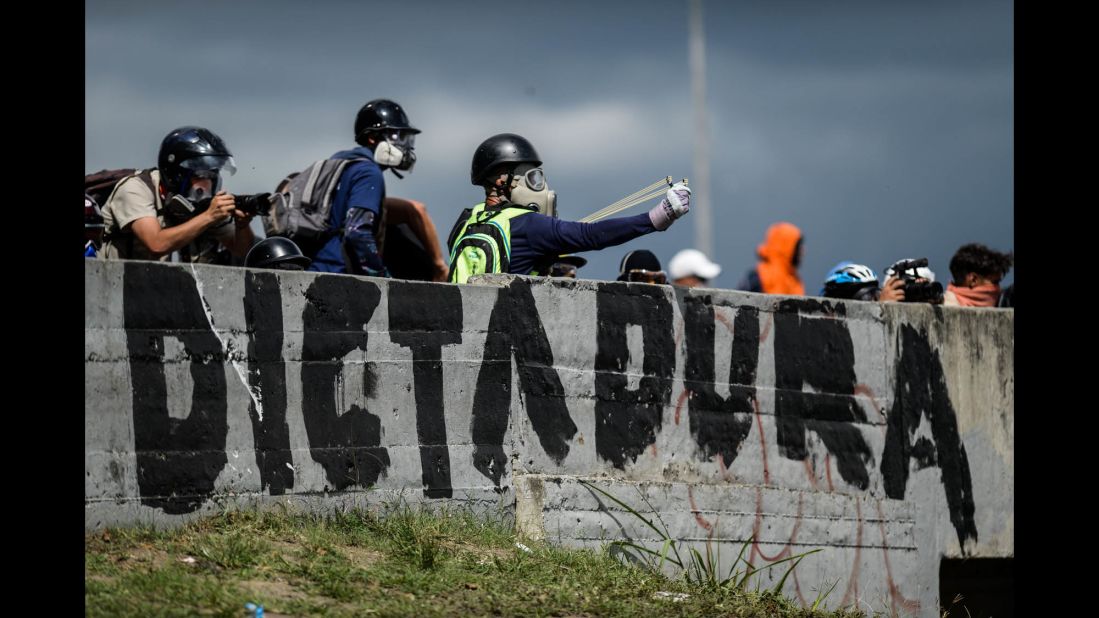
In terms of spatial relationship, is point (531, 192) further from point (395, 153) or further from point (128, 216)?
point (128, 216)

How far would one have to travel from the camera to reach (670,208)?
9.09 meters

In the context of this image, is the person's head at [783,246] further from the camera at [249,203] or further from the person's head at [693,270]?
the camera at [249,203]

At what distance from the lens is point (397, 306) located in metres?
8.00

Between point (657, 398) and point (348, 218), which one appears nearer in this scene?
point (657, 398)

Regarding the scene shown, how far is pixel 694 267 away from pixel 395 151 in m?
3.31

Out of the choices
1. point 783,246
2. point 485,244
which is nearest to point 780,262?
point 783,246

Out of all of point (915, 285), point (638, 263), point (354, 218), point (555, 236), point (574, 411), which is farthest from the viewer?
point (638, 263)

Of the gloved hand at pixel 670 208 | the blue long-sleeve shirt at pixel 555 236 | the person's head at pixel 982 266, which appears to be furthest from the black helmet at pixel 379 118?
the person's head at pixel 982 266

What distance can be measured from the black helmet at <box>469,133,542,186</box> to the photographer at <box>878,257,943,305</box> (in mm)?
2872

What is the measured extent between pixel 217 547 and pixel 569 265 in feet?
15.2

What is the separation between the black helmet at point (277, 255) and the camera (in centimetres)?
935

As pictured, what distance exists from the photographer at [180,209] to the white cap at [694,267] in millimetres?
4293
